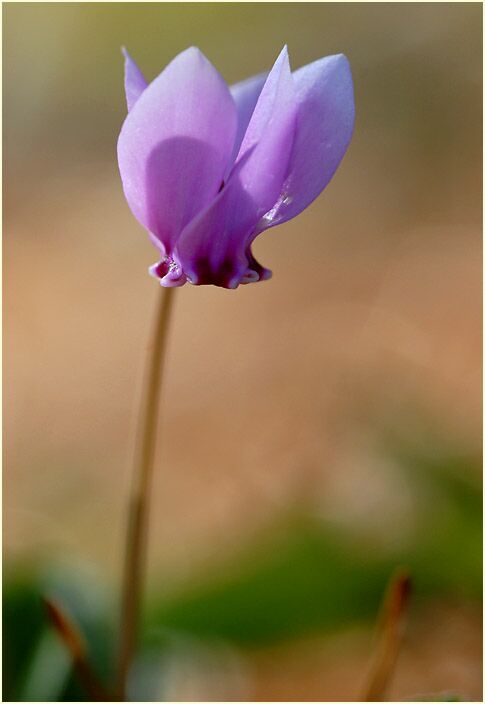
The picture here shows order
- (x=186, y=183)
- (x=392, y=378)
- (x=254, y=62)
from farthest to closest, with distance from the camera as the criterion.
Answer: (x=254, y=62), (x=392, y=378), (x=186, y=183)

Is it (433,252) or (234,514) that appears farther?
(433,252)

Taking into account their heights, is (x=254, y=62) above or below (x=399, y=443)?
above

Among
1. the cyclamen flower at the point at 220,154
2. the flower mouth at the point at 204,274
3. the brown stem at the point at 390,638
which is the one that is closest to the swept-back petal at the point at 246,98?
the cyclamen flower at the point at 220,154

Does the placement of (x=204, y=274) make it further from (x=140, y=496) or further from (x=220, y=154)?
Answer: (x=140, y=496)

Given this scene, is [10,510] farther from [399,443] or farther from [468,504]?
[468,504]

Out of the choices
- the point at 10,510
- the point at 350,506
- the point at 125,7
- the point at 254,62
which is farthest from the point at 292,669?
the point at 125,7

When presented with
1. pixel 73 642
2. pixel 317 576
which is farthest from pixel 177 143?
pixel 317 576

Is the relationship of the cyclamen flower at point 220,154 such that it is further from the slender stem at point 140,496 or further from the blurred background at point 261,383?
the blurred background at point 261,383
